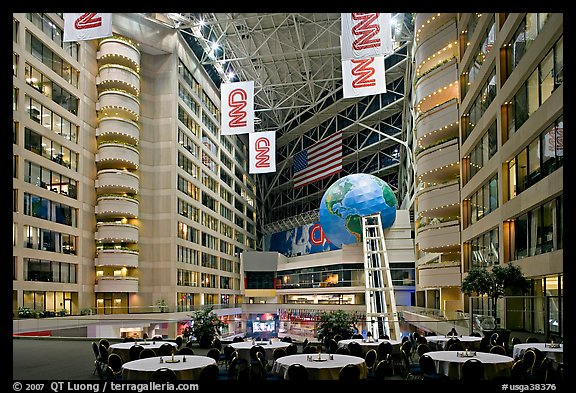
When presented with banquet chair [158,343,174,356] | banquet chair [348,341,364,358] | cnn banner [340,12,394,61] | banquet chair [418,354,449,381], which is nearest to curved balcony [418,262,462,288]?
cnn banner [340,12,394,61]

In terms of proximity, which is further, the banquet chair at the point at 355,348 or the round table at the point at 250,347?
the round table at the point at 250,347

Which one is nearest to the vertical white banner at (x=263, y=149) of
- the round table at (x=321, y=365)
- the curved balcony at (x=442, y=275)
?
the curved balcony at (x=442, y=275)

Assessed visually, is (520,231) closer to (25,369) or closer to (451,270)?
(451,270)

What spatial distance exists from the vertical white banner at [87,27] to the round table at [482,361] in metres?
19.4

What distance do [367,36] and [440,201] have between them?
16.5 meters

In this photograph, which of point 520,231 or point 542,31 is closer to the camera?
point 542,31

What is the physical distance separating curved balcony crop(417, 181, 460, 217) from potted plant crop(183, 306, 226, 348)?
61.8 ft

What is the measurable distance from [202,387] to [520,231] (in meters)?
17.3

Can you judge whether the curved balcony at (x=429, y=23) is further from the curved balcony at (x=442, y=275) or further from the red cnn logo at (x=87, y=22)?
the red cnn logo at (x=87, y=22)

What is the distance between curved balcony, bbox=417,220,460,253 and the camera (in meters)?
37.1

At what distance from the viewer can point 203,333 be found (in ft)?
77.6

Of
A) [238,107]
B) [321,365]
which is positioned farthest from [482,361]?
[238,107]

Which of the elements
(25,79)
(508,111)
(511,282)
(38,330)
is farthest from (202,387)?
(25,79)

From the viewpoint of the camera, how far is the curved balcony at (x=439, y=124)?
121 ft
